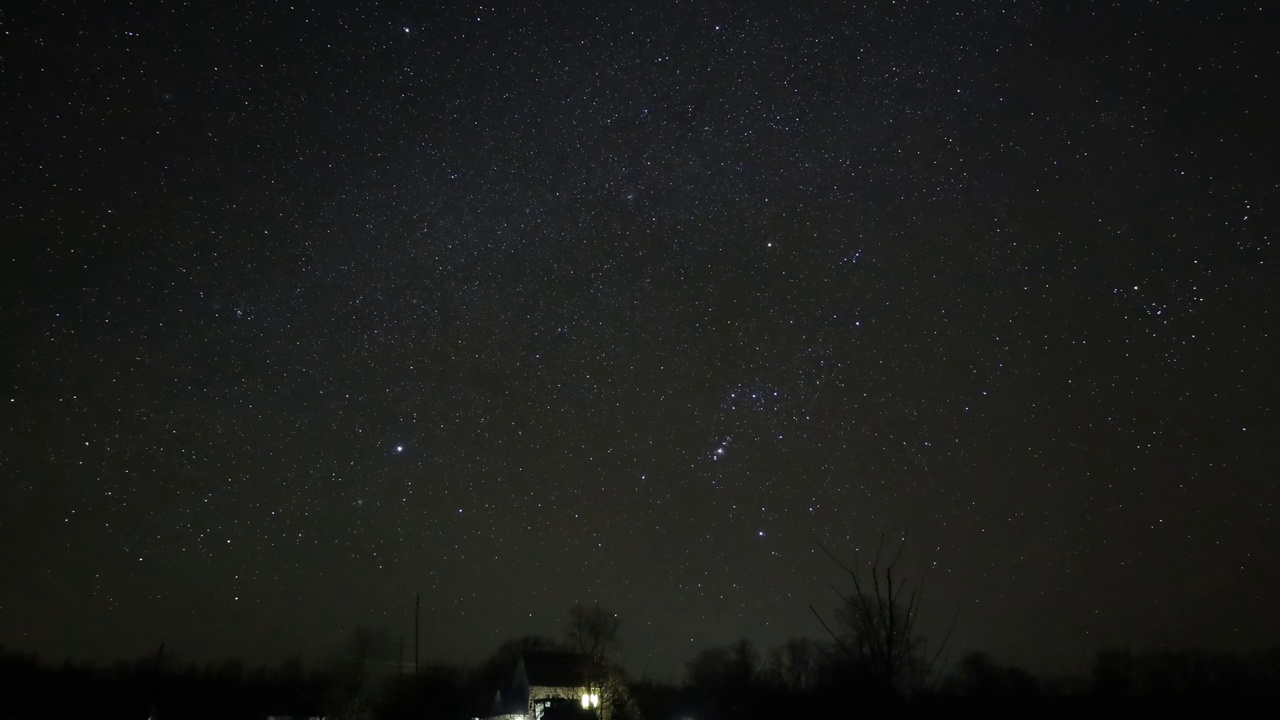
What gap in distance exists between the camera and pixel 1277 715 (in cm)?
3638

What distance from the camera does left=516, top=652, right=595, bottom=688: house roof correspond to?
1967 inches

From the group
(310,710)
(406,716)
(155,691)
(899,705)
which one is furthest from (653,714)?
(899,705)

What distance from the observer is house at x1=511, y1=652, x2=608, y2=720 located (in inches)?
1732

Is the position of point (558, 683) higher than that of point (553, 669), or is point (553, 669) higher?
point (553, 669)

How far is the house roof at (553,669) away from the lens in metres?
50.0

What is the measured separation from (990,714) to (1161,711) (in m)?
7.19

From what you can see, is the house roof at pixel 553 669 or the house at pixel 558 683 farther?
the house roof at pixel 553 669

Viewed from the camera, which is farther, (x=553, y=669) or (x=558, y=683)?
(x=553, y=669)

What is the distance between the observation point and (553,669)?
51812 millimetres

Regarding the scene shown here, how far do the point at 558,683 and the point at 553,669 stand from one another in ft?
5.47

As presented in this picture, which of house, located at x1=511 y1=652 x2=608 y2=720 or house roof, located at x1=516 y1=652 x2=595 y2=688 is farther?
house roof, located at x1=516 y1=652 x2=595 y2=688

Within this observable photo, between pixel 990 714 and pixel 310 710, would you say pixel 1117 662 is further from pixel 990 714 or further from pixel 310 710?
pixel 310 710

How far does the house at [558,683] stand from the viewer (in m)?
44.0

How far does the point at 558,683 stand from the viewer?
50219 millimetres
